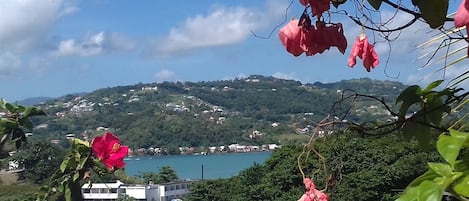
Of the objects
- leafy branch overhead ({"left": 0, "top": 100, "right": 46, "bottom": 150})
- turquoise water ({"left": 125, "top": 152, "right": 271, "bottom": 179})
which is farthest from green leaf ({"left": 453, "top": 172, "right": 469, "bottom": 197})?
turquoise water ({"left": 125, "top": 152, "right": 271, "bottom": 179})

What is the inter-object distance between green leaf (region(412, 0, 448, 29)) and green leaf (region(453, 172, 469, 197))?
9.6 inches

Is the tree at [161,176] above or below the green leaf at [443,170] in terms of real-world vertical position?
below

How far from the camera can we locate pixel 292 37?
78cm


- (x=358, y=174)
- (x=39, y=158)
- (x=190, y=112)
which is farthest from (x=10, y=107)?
(x=190, y=112)

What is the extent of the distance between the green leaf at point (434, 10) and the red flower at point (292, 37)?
0.42 feet

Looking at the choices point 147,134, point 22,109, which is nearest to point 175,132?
point 147,134

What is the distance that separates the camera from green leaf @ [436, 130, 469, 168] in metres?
0.52

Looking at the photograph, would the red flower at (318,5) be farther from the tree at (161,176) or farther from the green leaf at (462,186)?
the tree at (161,176)

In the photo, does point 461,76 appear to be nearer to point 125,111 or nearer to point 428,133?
point 428,133

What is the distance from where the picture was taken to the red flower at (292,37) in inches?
30.7

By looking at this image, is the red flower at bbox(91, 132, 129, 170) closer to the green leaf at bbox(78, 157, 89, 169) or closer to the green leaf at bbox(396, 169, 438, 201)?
the green leaf at bbox(78, 157, 89, 169)

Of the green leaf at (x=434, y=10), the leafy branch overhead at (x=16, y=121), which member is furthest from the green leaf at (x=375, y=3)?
the leafy branch overhead at (x=16, y=121)

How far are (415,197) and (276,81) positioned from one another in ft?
328

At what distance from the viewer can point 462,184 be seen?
1.75 feet
